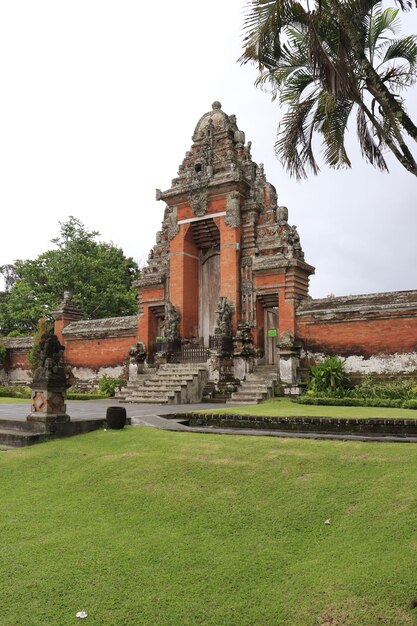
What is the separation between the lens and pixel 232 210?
18984mm

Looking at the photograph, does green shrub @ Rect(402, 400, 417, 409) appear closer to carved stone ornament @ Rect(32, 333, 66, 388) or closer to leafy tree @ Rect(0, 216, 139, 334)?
carved stone ornament @ Rect(32, 333, 66, 388)

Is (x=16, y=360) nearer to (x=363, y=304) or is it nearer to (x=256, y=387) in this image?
(x=256, y=387)

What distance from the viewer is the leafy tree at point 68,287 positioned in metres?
32.0

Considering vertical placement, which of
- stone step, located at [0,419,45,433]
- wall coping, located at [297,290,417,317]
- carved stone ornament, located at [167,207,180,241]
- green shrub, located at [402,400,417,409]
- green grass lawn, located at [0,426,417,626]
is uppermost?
carved stone ornament, located at [167,207,180,241]

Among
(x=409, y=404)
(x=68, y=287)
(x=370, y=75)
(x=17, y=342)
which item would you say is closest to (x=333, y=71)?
(x=370, y=75)

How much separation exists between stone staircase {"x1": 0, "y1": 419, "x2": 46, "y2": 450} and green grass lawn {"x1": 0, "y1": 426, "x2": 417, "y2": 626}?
1.45 meters

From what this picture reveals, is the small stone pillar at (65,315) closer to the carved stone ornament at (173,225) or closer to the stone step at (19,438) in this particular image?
the carved stone ornament at (173,225)

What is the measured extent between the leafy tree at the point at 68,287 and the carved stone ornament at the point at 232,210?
1482 centimetres

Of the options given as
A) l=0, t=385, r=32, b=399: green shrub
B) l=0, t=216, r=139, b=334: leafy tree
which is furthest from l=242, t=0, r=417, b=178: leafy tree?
l=0, t=216, r=139, b=334: leafy tree

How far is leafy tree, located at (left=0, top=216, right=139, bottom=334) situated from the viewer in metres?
32.0

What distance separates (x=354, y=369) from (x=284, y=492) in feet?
36.3

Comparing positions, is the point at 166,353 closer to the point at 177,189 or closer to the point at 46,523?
the point at 177,189

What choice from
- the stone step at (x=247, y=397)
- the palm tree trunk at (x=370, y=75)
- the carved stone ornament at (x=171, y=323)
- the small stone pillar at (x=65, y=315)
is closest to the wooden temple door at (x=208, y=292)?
the carved stone ornament at (x=171, y=323)

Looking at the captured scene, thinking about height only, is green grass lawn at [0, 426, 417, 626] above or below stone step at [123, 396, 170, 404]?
below
